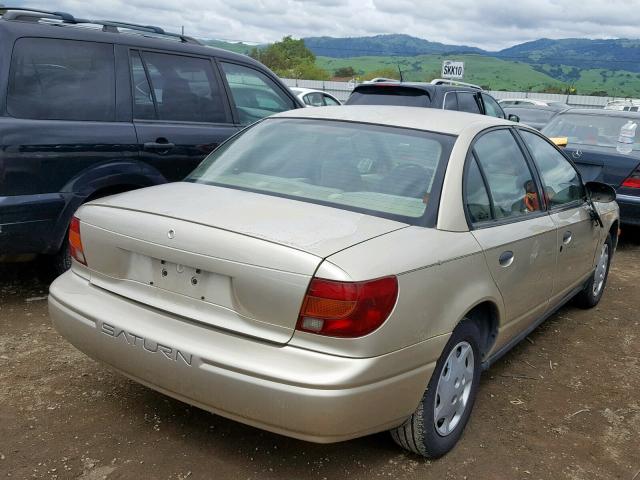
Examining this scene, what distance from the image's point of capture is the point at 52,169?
13.9 ft

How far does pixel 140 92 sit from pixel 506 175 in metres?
2.80

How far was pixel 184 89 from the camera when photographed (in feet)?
17.1

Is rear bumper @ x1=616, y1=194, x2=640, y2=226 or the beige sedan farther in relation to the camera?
rear bumper @ x1=616, y1=194, x2=640, y2=226

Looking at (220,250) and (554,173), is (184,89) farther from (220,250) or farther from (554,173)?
(220,250)

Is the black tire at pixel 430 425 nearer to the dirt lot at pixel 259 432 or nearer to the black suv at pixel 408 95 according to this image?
the dirt lot at pixel 259 432

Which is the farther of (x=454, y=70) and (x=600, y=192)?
(x=454, y=70)

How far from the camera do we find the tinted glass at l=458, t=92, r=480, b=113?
959cm

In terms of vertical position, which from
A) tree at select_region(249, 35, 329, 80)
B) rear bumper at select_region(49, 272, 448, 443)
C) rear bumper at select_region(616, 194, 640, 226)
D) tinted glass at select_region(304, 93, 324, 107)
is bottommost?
tree at select_region(249, 35, 329, 80)

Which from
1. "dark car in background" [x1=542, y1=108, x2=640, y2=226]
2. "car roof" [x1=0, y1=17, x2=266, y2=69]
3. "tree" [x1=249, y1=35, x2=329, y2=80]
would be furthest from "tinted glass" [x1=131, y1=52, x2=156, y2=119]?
"tree" [x1=249, y1=35, x2=329, y2=80]

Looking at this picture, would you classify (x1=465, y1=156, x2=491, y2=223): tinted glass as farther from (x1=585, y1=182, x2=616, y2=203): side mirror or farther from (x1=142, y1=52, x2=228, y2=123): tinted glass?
(x1=142, y1=52, x2=228, y2=123): tinted glass

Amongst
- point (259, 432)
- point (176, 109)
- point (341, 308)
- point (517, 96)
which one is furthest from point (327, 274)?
point (517, 96)

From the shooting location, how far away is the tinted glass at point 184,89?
→ 16.4 feet

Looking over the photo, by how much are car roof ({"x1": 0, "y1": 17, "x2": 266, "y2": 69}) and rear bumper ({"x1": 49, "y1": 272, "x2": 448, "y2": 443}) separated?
2.41m

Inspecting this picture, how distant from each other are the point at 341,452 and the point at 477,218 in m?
1.27
